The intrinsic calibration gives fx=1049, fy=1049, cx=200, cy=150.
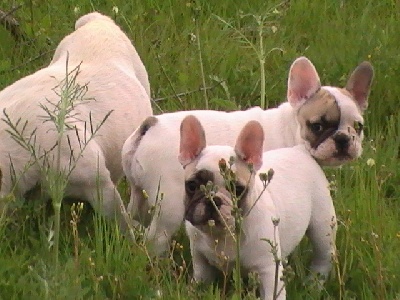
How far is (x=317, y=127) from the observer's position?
548 cm

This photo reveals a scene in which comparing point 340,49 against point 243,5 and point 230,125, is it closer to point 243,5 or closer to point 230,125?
point 243,5

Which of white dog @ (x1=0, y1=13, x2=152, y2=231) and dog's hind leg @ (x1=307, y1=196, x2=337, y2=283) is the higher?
white dog @ (x1=0, y1=13, x2=152, y2=231)

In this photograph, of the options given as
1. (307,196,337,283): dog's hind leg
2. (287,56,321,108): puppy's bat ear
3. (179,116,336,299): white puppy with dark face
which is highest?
(287,56,321,108): puppy's bat ear

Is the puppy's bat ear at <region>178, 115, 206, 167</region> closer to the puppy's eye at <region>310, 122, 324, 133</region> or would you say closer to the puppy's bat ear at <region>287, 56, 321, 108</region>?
the puppy's eye at <region>310, 122, 324, 133</region>

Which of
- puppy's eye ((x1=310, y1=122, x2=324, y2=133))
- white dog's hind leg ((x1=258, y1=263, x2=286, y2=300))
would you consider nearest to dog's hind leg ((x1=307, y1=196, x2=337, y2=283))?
puppy's eye ((x1=310, y1=122, x2=324, y2=133))

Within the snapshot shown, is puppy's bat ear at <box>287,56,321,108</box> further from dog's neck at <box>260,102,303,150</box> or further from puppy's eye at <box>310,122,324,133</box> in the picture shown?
puppy's eye at <box>310,122,324,133</box>

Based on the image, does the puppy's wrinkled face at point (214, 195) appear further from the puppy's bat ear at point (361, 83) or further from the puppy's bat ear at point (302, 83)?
the puppy's bat ear at point (361, 83)

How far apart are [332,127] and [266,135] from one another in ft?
1.62

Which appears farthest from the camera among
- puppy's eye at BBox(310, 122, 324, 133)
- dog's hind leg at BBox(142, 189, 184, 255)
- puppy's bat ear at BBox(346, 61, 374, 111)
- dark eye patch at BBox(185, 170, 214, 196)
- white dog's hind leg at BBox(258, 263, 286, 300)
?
puppy's bat ear at BBox(346, 61, 374, 111)

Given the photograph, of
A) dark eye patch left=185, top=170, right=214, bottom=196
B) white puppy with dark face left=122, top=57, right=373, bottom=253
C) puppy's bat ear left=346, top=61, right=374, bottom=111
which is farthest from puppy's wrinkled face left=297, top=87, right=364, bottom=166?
dark eye patch left=185, top=170, right=214, bottom=196

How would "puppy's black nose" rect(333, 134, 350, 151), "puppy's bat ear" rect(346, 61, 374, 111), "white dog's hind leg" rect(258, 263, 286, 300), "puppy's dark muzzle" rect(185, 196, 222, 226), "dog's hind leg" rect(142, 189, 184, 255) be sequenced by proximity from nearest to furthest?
"puppy's dark muzzle" rect(185, 196, 222, 226) → "white dog's hind leg" rect(258, 263, 286, 300) → "dog's hind leg" rect(142, 189, 184, 255) → "puppy's black nose" rect(333, 134, 350, 151) → "puppy's bat ear" rect(346, 61, 374, 111)

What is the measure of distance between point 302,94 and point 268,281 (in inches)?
53.3

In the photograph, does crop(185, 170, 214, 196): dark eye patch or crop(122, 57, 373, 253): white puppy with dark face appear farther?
crop(122, 57, 373, 253): white puppy with dark face

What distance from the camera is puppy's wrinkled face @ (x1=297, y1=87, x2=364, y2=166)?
5.33m
